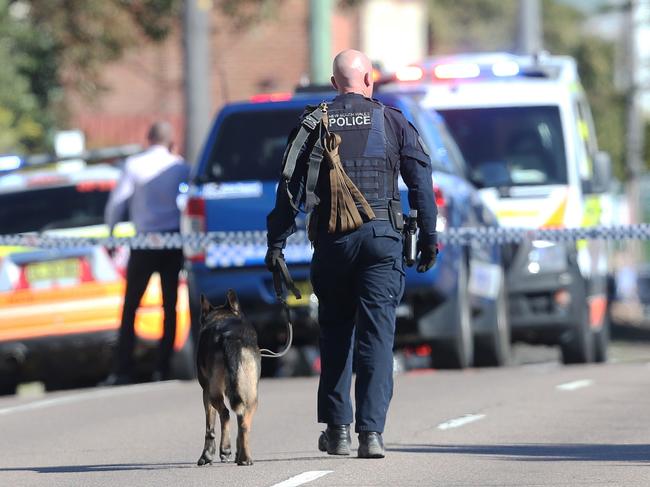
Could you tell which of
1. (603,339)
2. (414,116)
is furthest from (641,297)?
(414,116)

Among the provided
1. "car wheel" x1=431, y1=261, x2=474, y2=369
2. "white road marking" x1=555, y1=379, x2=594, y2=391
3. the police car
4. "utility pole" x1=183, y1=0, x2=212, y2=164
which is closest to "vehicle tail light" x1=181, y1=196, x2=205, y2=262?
the police car

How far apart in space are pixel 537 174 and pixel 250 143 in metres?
3.44

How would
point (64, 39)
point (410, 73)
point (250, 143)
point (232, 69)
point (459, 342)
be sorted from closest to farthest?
point (250, 143)
point (459, 342)
point (410, 73)
point (64, 39)
point (232, 69)

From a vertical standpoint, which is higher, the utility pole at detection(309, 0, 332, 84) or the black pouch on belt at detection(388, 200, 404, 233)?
the utility pole at detection(309, 0, 332, 84)

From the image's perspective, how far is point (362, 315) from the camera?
902 centimetres

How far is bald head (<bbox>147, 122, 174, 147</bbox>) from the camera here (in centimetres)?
1445

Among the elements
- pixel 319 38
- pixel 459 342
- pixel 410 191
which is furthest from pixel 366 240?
pixel 319 38

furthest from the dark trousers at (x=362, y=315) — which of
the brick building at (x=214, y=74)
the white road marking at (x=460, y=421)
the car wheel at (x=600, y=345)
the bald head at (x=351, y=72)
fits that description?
the brick building at (x=214, y=74)

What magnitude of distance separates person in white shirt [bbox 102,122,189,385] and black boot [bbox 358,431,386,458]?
545cm

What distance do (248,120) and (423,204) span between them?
5.16 m

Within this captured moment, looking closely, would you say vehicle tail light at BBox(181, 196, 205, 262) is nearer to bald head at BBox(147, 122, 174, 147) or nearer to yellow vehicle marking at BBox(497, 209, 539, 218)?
bald head at BBox(147, 122, 174, 147)

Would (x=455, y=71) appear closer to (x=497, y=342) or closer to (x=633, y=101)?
(x=497, y=342)

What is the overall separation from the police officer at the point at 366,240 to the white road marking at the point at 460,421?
1.61 metres

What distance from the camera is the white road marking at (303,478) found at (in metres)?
8.30
